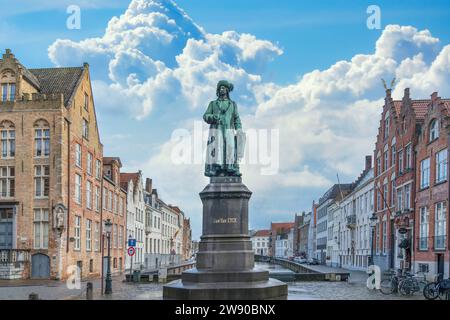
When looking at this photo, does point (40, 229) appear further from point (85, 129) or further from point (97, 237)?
point (97, 237)

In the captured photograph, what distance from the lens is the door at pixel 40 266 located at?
39250mm

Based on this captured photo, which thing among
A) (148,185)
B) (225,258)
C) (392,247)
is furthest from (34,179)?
(148,185)

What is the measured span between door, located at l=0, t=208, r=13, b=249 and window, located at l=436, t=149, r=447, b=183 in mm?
29806

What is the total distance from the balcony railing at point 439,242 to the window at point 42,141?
90.0ft

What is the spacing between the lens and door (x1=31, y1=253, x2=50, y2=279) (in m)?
39.2

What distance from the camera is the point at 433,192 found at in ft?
121

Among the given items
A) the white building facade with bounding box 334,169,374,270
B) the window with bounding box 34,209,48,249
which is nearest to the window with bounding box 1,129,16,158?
the window with bounding box 34,209,48,249

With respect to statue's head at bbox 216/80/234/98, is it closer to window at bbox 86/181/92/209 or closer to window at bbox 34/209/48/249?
window at bbox 34/209/48/249

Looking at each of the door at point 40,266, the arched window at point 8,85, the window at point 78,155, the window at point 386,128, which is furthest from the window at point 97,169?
the window at point 386,128

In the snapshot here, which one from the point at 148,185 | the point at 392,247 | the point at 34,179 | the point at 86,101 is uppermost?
the point at 86,101

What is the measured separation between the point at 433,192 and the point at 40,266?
27.6m

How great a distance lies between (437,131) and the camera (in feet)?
122

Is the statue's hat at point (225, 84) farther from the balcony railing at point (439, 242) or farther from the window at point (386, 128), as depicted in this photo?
the window at point (386, 128)
